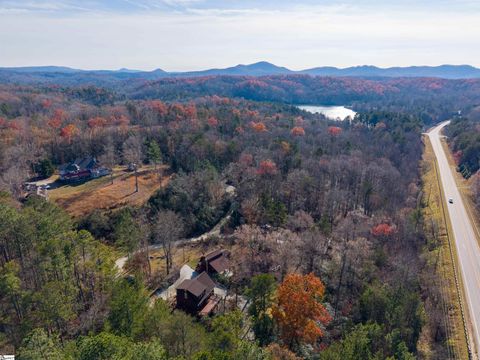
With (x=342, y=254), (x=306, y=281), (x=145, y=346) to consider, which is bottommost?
(x=342, y=254)

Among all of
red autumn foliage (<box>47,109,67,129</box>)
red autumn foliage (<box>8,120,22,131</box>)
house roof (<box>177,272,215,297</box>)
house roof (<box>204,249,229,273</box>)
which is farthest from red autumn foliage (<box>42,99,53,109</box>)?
house roof (<box>177,272,215,297</box>)

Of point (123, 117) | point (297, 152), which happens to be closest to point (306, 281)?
point (297, 152)

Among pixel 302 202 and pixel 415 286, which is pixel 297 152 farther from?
pixel 415 286

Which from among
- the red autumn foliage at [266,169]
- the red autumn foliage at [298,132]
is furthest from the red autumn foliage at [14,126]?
the red autumn foliage at [298,132]

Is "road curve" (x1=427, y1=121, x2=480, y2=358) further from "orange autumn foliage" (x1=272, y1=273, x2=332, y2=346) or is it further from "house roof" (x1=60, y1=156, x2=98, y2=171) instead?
"house roof" (x1=60, y1=156, x2=98, y2=171)

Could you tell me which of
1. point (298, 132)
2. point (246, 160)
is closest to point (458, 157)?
point (298, 132)

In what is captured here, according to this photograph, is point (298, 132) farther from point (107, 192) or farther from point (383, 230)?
point (107, 192)

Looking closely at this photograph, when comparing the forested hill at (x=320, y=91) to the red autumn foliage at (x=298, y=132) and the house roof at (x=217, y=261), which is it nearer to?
the red autumn foliage at (x=298, y=132)
